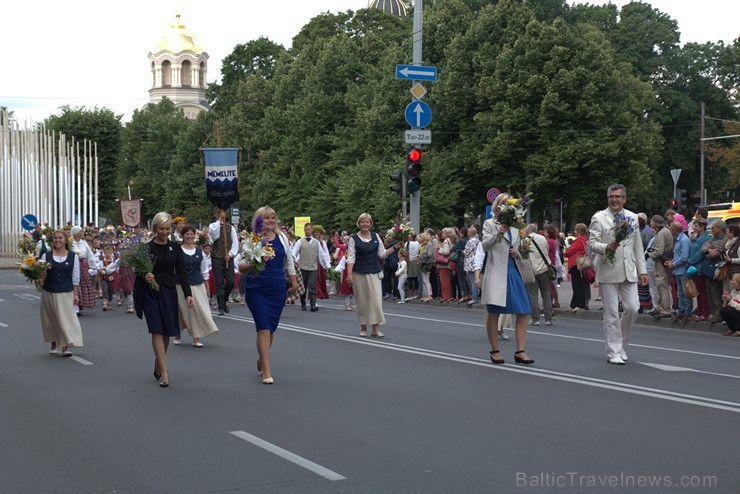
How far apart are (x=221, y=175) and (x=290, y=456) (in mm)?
19683

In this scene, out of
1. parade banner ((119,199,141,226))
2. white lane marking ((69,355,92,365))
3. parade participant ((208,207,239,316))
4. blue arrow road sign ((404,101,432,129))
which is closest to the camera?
white lane marking ((69,355,92,365))

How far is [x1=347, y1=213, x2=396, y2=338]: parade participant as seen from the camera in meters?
15.9

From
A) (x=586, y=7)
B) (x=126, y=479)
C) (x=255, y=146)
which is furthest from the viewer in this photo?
(x=255, y=146)

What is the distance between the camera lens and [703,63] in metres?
61.4

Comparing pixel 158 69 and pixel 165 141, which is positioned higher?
pixel 158 69

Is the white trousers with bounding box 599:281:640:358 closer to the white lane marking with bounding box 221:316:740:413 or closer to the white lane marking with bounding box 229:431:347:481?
the white lane marking with bounding box 221:316:740:413

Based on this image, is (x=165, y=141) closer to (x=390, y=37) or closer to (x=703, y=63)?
(x=390, y=37)

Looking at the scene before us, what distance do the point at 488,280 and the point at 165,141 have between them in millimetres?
82818

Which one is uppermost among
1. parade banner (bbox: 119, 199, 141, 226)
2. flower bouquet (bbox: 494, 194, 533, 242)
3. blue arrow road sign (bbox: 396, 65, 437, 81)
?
blue arrow road sign (bbox: 396, 65, 437, 81)

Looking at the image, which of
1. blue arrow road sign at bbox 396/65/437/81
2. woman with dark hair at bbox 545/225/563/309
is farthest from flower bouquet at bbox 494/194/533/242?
blue arrow road sign at bbox 396/65/437/81

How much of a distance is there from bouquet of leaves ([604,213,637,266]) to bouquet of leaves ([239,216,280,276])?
3.91 m

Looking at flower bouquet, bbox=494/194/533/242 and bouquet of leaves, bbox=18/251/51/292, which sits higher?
flower bouquet, bbox=494/194/533/242

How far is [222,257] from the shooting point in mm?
21391

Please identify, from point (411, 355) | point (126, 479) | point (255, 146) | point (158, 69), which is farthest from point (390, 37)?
point (158, 69)
